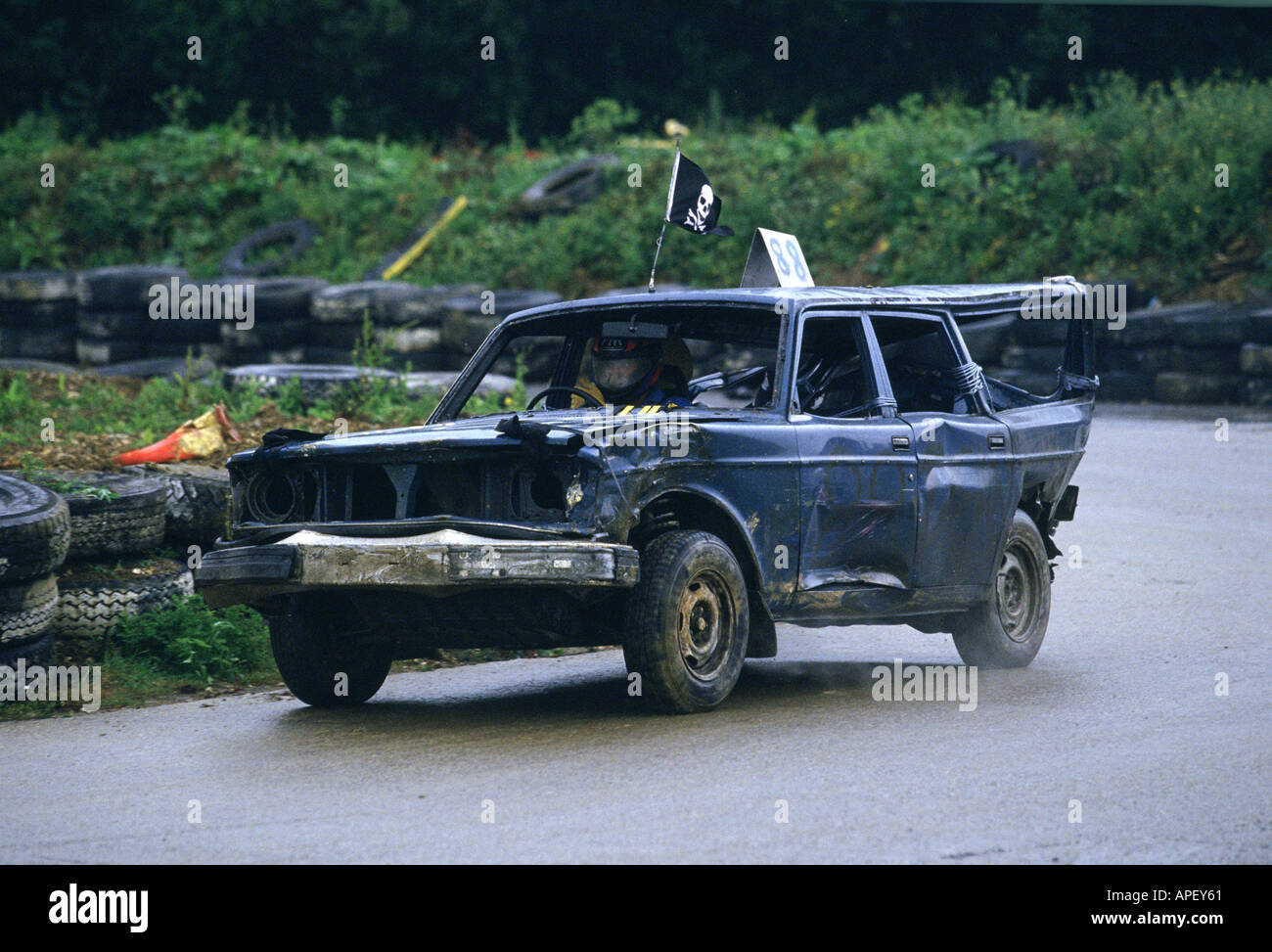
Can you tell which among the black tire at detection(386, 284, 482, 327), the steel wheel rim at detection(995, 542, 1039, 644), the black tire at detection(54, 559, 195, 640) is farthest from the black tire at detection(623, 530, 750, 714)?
the black tire at detection(386, 284, 482, 327)

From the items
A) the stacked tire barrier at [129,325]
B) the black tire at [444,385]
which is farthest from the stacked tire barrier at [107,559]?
the stacked tire barrier at [129,325]

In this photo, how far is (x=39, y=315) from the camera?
22109 millimetres

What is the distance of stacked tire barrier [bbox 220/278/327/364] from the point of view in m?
21.0

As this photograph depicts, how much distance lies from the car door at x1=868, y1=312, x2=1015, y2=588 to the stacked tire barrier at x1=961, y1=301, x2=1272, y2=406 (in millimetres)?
11414

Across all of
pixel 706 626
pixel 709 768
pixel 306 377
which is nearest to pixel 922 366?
pixel 706 626

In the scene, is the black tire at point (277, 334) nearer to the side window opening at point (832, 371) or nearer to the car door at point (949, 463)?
the car door at point (949, 463)

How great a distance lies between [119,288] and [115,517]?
542 inches

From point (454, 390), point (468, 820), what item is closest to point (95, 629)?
point (454, 390)

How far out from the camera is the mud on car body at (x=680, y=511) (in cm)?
670

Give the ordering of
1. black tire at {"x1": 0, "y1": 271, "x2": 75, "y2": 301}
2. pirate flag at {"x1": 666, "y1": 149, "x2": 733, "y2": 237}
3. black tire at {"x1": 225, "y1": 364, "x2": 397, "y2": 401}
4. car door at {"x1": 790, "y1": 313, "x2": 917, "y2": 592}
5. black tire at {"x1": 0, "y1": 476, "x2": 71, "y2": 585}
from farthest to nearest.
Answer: black tire at {"x1": 0, "y1": 271, "x2": 75, "y2": 301} < black tire at {"x1": 225, "y1": 364, "x2": 397, "y2": 401} < pirate flag at {"x1": 666, "y1": 149, "x2": 733, "y2": 237} < black tire at {"x1": 0, "y1": 476, "x2": 71, "y2": 585} < car door at {"x1": 790, "y1": 313, "x2": 917, "y2": 592}

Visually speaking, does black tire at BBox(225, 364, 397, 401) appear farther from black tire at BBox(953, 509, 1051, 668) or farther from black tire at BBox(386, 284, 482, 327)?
black tire at BBox(386, 284, 482, 327)

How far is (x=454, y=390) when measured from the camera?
8.44 metres

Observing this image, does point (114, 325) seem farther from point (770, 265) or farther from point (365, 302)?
point (770, 265)
